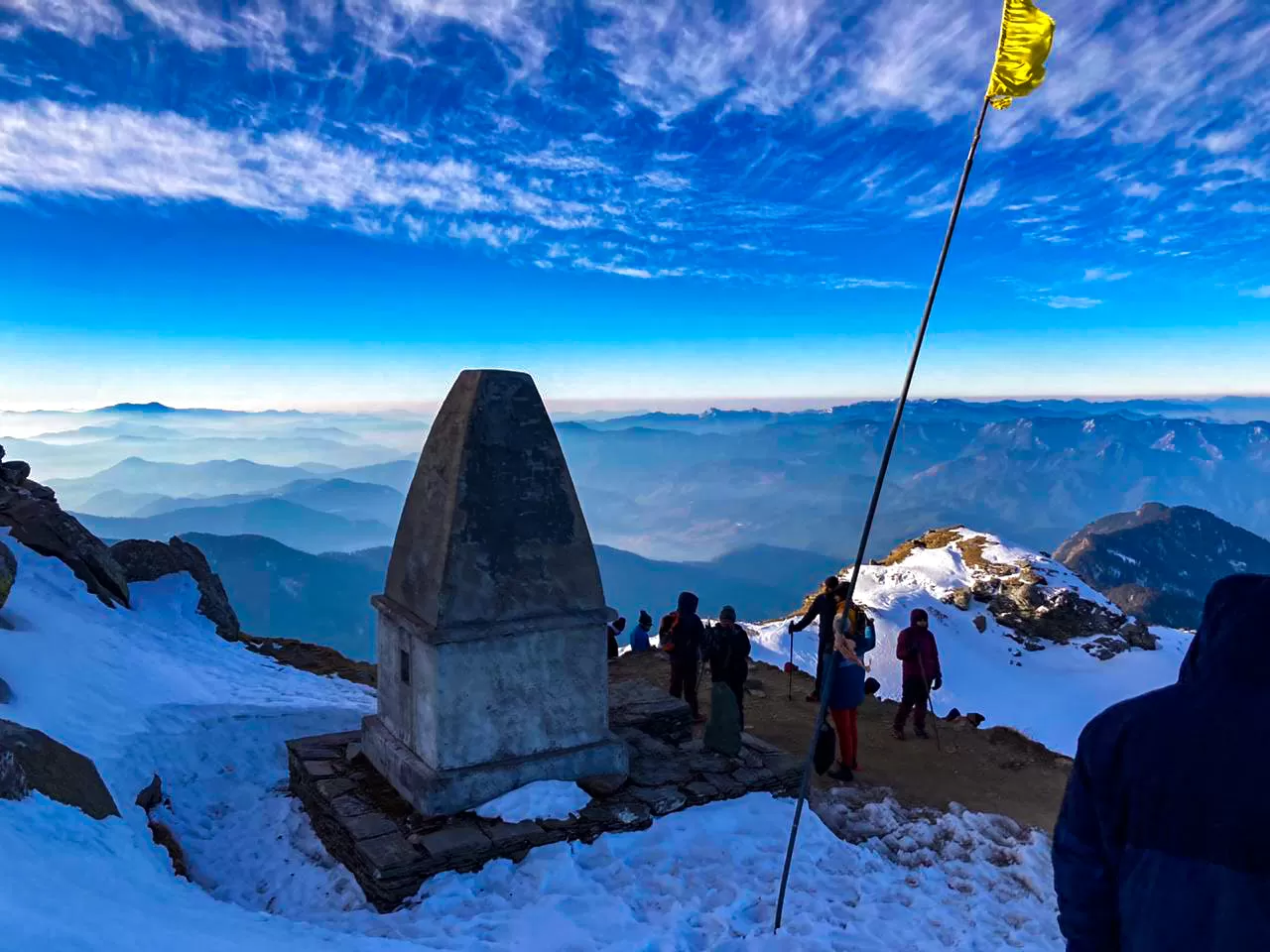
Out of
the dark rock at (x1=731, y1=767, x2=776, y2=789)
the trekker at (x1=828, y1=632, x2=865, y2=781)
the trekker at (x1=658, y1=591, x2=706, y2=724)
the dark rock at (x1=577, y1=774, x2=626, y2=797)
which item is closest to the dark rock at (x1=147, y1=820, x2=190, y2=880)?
the dark rock at (x1=577, y1=774, x2=626, y2=797)

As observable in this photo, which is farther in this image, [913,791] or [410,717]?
[913,791]

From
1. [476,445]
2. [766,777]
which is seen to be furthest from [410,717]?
[766,777]

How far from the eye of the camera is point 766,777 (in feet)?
26.8

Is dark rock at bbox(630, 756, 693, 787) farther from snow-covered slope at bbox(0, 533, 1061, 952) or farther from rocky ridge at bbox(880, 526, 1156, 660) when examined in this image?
rocky ridge at bbox(880, 526, 1156, 660)

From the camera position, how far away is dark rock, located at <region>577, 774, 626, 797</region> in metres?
7.65

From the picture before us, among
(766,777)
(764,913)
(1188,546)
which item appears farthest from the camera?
(1188,546)

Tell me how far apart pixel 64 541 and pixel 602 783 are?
1209 cm

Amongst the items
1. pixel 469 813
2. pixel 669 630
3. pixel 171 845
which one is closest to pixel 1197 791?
pixel 469 813

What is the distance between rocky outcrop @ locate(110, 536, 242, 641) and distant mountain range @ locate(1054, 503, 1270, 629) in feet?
331

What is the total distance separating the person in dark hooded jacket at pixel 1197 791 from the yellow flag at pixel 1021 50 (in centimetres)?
366

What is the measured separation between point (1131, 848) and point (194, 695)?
11.7 meters

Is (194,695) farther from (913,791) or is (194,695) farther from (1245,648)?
(1245,648)

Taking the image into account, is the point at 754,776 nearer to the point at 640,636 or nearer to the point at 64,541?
the point at 640,636

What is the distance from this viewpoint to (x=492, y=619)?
7.45m
